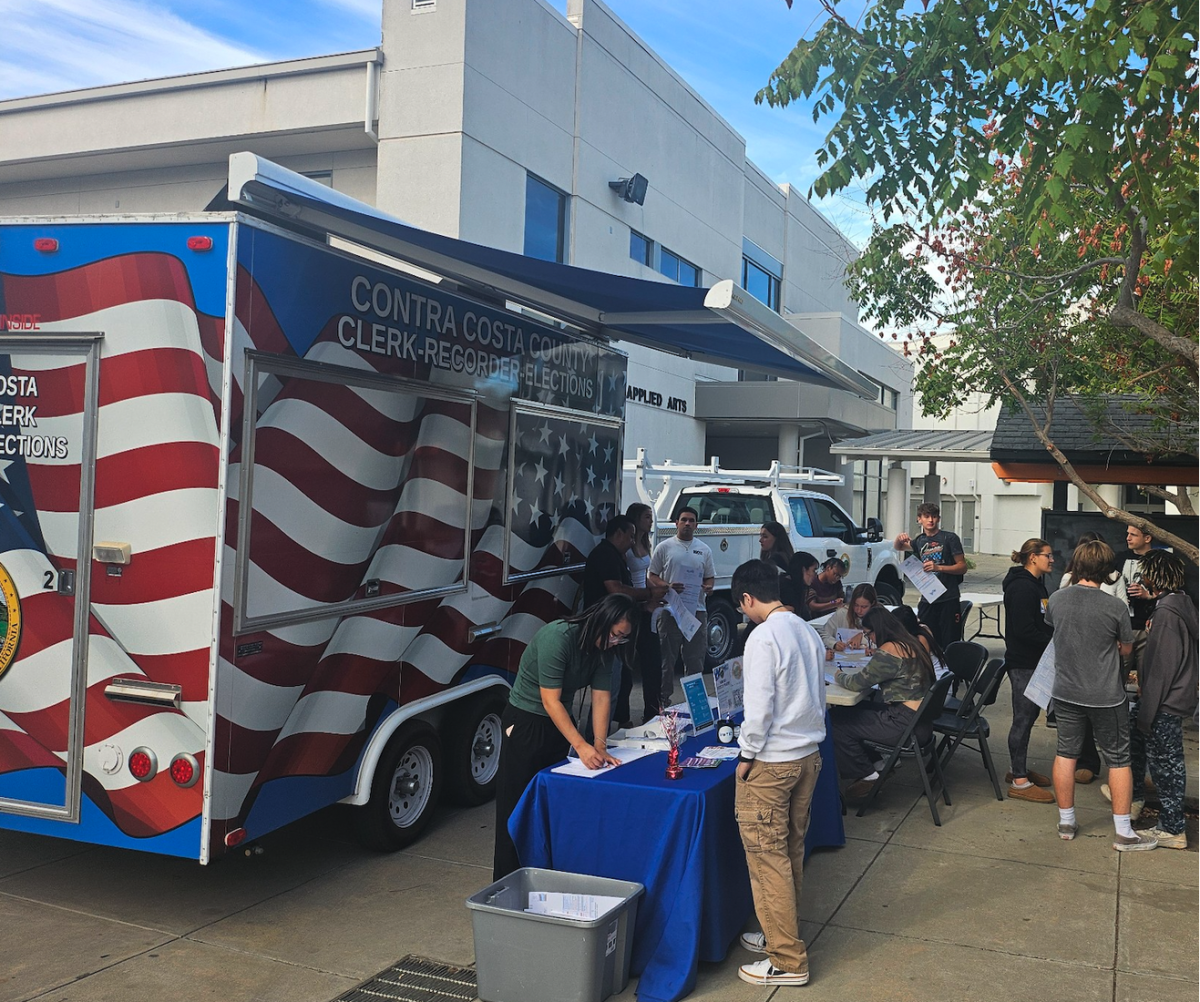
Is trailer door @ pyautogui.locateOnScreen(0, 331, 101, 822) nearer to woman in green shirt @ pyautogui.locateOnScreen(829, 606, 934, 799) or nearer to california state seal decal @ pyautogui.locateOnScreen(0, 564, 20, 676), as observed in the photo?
california state seal decal @ pyautogui.locateOnScreen(0, 564, 20, 676)

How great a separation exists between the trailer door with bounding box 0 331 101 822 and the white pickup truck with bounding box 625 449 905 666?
23.5 feet

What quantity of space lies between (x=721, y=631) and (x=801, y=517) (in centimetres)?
205

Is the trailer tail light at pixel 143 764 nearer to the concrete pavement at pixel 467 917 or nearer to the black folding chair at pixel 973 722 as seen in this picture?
the concrete pavement at pixel 467 917

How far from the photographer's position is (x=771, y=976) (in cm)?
450

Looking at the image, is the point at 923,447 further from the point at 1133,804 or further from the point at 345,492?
the point at 345,492

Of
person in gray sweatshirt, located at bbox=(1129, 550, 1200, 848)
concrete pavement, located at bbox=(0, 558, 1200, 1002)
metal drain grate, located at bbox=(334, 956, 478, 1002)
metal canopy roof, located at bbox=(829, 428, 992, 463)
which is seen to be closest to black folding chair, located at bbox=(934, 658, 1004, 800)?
concrete pavement, located at bbox=(0, 558, 1200, 1002)

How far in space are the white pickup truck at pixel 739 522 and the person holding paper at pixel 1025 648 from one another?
173 inches

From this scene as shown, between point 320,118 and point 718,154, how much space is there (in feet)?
35.6

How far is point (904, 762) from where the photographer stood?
318 inches

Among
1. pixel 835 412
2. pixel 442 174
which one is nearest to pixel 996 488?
pixel 835 412

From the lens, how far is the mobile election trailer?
4.66 metres

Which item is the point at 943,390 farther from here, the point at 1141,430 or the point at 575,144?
the point at 575,144

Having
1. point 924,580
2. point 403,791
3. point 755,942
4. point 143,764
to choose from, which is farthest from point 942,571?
point 143,764

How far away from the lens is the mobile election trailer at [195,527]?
4.66 metres
